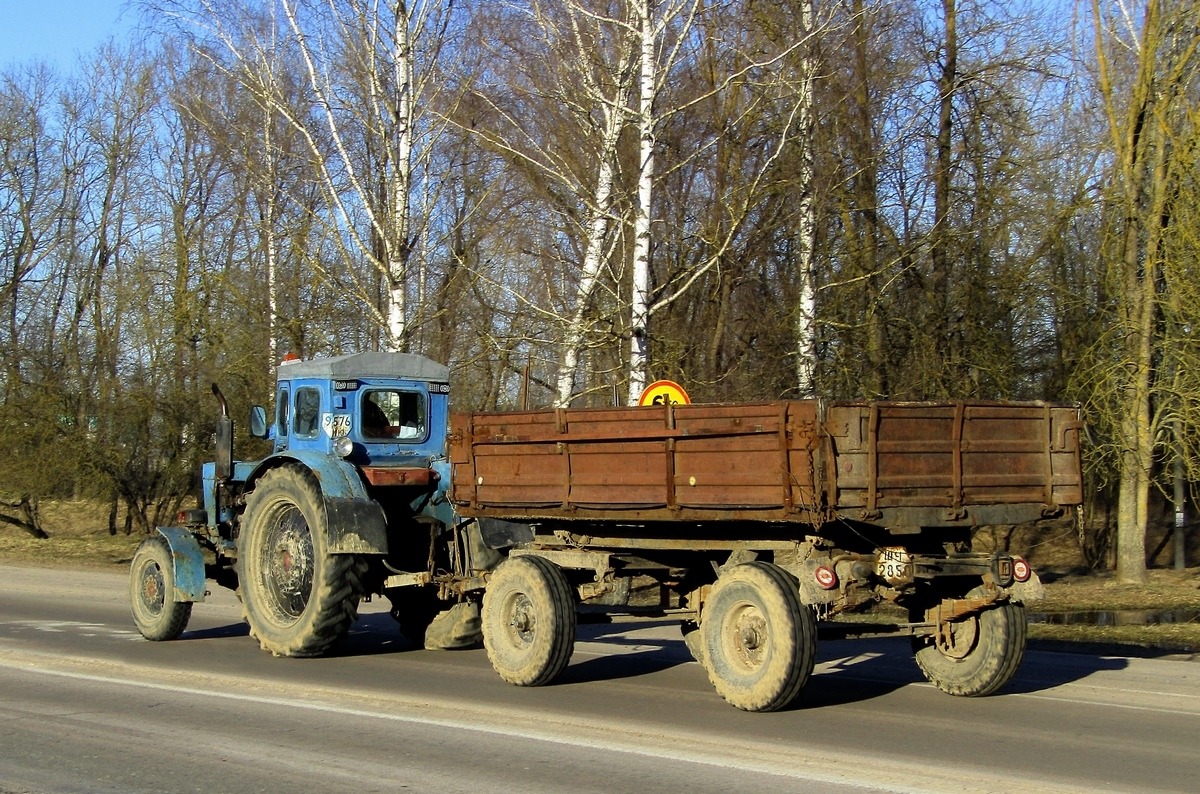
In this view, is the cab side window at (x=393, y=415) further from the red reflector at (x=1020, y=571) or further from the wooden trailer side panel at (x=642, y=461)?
the red reflector at (x=1020, y=571)

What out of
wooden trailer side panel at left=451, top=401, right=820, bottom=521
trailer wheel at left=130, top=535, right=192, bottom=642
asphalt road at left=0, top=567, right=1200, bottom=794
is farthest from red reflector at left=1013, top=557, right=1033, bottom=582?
trailer wheel at left=130, top=535, right=192, bottom=642

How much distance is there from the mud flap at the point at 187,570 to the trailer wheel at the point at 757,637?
5.97 meters

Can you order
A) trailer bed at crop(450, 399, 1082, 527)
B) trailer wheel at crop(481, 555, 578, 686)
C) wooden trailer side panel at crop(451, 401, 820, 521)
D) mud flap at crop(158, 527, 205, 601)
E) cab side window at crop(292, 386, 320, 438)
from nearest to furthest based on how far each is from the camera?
trailer bed at crop(450, 399, 1082, 527)
wooden trailer side panel at crop(451, 401, 820, 521)
trailer wheel at crop(481, 555, 578, 686)
cab side window at crop(292, 386, 320, 438)
mud flap at crop(158, 527, 205, 601)

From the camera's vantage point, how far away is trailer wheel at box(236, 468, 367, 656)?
1168 centimetres

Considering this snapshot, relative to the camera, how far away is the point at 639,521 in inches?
391

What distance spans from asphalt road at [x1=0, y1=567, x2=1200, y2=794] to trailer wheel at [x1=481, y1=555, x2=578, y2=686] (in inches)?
8.1

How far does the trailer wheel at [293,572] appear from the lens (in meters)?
11.7

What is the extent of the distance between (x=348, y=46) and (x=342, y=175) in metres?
6.19

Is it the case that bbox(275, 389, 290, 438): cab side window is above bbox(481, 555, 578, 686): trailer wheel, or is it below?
above

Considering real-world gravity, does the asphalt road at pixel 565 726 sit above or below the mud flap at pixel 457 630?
below

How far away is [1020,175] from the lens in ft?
67.6

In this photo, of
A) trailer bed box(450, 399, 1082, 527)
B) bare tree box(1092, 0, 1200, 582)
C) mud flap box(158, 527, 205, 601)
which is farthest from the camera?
bare tree box(1092, 0, 1200, 582)

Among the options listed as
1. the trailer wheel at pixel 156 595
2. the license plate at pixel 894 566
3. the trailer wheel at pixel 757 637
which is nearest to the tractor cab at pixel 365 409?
the trailer wheel at pixel 156 595

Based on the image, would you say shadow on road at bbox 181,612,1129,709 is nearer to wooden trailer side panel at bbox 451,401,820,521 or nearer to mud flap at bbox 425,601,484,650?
mud flap at bbox 425,601,484,650
